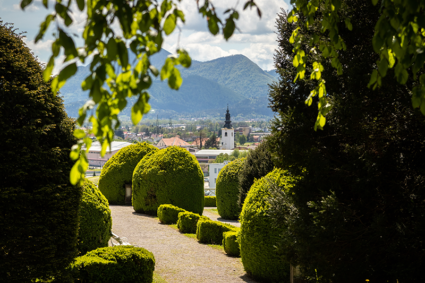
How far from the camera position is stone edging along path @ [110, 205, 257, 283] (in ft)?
31.6

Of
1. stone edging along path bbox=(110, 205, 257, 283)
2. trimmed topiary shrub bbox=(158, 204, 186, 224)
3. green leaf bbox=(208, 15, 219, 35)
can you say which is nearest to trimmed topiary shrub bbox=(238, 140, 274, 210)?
trimmed topiary shrub bbox=(158, 204, 186, 224)

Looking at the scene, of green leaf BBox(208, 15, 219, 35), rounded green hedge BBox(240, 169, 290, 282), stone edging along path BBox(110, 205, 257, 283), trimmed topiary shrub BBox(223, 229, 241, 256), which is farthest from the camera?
trimmed topiary shrub BBox(223, 229, 241, 256)

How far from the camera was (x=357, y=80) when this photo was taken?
6043 millimetres

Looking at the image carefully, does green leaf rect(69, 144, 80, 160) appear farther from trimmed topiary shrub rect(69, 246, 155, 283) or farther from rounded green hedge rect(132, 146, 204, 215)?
rounded green hedge rect(132, 146, 204, 215)

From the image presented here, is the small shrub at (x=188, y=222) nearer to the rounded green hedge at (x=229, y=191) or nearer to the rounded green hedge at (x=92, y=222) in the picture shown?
the rounded green hedge at (x=229, y=191)

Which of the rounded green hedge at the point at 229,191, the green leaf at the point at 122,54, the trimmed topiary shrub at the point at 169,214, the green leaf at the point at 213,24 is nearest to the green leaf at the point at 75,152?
the green leaf at the point at 122,54

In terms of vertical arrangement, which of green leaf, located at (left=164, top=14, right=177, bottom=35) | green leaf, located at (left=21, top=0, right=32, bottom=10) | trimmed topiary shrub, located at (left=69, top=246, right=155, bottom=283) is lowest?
trimmed topiary shrub, located at (left=69, top=246, right=155, bottom=283)

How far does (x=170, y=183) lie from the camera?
18.5 m

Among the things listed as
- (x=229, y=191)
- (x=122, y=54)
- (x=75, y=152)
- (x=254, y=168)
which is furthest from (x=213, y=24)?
(x=229, y=191)

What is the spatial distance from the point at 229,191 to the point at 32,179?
15.7 metres

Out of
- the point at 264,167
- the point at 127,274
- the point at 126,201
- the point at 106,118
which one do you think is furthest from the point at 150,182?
the point at 106,118

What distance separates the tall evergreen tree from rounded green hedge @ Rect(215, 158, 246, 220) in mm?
13867

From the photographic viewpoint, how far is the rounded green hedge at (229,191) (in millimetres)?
20609

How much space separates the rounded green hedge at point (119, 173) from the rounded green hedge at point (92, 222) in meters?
12.7
